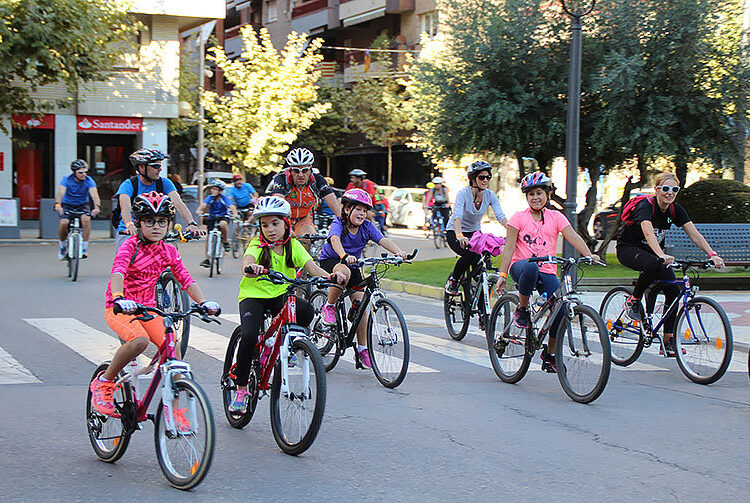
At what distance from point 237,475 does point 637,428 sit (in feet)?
9.61

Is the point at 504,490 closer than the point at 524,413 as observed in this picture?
Yes

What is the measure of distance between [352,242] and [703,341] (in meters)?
3.18

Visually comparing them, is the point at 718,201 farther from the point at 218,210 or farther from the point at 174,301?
the point at 174,301

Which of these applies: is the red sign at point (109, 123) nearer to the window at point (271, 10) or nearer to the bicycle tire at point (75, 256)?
the bicycle tire at point (75, 256)

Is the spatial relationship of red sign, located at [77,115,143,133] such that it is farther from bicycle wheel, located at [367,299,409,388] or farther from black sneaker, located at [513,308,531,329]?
black sneaker, located at [513,308,531,329]

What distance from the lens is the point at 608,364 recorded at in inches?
291

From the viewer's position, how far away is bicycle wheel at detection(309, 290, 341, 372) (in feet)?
27.8

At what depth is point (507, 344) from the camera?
27.9 feet

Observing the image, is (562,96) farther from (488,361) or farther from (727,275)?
(488,361)

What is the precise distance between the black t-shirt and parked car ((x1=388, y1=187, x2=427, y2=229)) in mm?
26941

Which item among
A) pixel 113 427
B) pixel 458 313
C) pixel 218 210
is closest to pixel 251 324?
pixel 113 427

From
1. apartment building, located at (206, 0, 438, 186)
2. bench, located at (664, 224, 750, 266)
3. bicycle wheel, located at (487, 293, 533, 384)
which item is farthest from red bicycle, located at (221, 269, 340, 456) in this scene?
apartment building, located at (206, 0, 438, 186)

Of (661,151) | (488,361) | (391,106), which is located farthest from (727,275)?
(391,106)

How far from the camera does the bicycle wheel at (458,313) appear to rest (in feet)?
35.2
